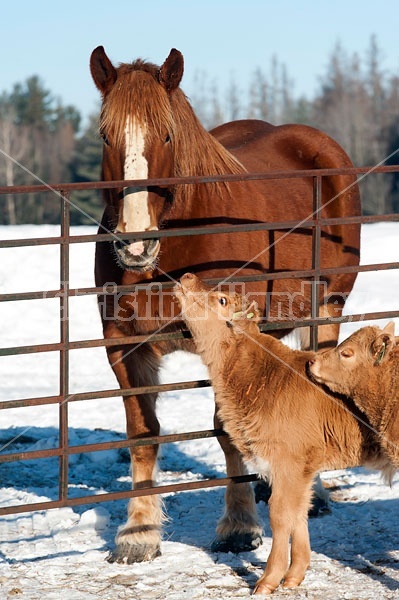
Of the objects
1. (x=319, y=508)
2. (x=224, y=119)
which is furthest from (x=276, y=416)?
(x=224, y=119)

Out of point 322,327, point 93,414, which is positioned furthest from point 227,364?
point 93,414

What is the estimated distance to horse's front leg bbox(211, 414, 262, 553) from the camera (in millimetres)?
4688

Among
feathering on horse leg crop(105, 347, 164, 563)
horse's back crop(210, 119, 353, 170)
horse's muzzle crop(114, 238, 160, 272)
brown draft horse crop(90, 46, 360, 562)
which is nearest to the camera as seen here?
horse's muzzle crop(114, 238, 160, 272)

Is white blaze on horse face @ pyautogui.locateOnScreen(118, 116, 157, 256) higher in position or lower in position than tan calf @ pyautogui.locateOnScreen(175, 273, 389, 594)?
higher

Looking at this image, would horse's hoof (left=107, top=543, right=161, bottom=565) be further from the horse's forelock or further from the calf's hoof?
the horse's forelock

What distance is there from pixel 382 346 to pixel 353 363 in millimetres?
149

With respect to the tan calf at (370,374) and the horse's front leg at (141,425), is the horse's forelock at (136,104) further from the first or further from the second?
the tan calf at (370,374)

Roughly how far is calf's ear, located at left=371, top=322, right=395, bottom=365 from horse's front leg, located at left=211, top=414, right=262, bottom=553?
1184mm

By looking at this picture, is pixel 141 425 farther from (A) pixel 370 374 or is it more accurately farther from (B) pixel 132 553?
(A) pixel 370 374

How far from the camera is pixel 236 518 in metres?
4.88

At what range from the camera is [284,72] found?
83.8 meters

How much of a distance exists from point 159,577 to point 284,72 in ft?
272

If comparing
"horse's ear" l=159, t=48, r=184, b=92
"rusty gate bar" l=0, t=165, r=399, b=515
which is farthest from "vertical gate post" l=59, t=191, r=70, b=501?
"horse's ear" l=159, t=48, r=184, b=92

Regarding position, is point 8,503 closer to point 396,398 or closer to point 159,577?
point 159,577
